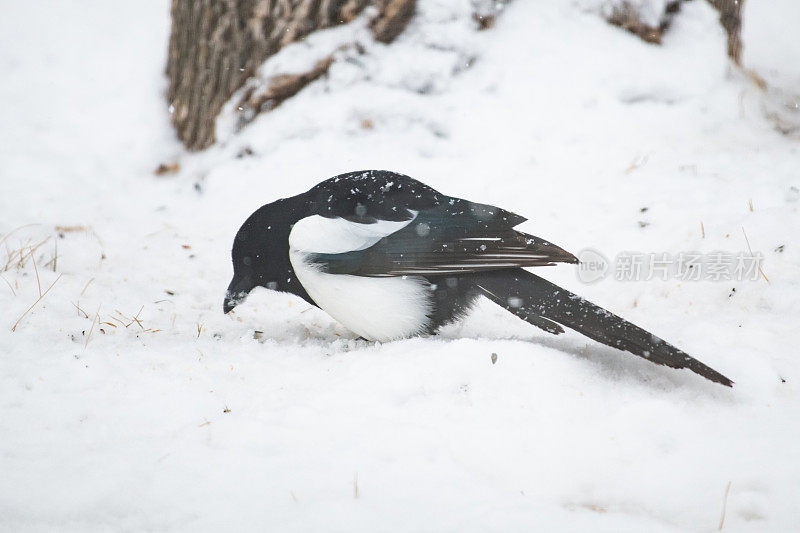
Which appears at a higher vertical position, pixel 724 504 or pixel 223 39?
pixel 223 39

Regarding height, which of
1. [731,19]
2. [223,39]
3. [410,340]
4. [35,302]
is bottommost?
[35,302]

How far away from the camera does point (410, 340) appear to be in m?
2.54

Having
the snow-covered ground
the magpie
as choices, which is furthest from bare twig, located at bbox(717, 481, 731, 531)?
the magpie

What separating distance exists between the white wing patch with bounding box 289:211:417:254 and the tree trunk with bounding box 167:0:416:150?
2244 millimetres

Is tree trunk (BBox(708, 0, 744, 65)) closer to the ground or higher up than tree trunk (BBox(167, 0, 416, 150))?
higher up

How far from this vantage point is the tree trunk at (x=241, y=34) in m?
4.49

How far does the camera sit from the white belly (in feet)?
8.46

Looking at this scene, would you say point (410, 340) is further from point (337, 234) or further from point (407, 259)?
point (337, 234)

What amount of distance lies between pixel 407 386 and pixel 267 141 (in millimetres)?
2839

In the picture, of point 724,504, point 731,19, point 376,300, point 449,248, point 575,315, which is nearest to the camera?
point 724,504

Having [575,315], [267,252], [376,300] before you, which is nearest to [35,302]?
[267,252]

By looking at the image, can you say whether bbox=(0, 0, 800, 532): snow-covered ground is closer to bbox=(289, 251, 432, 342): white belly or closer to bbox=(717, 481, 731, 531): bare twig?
bbox=(717, 481, 731, 531): bare twig

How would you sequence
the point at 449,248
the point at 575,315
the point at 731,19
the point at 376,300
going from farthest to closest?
the point at 731,19, the point at 376,300, the point at 449,248, the point at 575,315

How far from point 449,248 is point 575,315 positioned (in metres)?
Result: 0.52
